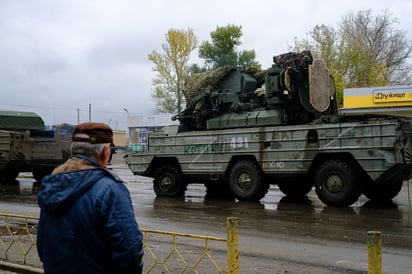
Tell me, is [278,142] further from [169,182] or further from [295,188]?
[169,182]

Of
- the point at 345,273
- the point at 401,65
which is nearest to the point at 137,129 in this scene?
the point at 401,65

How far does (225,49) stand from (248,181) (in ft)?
113

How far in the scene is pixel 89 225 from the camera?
9.35 feet

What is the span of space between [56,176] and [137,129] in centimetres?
5464

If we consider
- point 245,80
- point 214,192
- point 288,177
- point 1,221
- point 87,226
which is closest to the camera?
point 87,226

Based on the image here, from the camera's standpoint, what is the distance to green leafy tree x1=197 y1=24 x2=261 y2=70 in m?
46.1

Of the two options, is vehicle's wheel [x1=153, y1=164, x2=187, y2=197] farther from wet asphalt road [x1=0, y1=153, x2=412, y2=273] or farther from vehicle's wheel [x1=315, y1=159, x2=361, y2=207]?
vehicle's wheel [x1=315, y1=159, x2=361, y2=207]

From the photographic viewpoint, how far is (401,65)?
139 feet

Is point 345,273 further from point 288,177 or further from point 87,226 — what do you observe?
point 288,177

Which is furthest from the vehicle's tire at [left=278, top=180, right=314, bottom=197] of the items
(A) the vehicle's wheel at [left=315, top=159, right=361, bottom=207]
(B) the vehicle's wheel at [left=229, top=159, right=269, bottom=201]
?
(A) the vehicle's wheel at [left=315, top=159, right=361, bottom=207]

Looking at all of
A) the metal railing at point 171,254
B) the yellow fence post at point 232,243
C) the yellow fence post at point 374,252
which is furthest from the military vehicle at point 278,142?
the yellow fence post at point 374,252

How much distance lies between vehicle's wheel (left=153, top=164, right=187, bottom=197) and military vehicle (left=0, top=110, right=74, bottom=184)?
4098 mm

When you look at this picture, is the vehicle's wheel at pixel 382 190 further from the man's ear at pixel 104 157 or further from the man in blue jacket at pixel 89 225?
the man in blue jacket at pixel 89 225

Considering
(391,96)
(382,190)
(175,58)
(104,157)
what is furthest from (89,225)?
(175,58)
